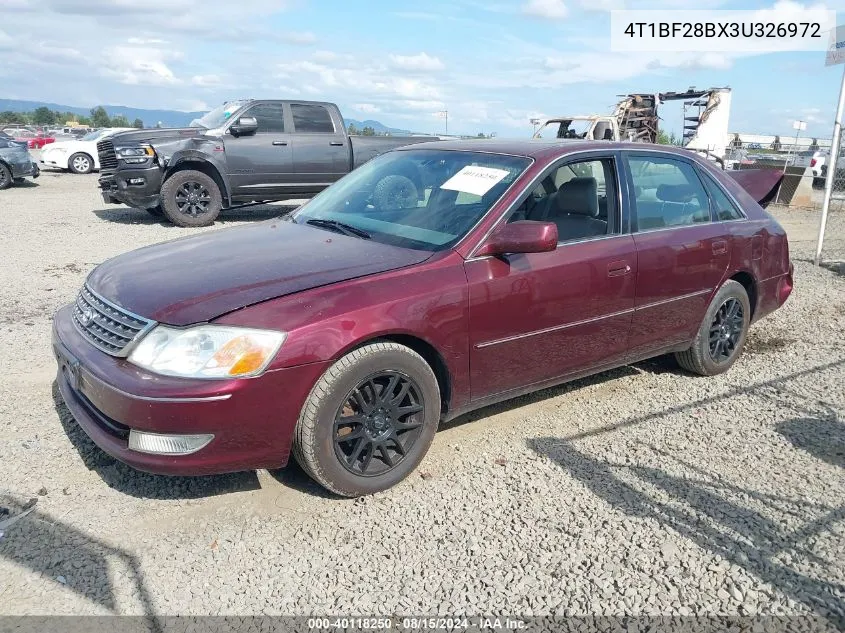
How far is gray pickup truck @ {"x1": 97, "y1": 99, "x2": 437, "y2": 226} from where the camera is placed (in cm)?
1062

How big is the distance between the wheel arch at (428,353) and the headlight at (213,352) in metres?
0.35

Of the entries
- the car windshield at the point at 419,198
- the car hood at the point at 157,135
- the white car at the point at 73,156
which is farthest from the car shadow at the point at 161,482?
the white car at the point at 73,156

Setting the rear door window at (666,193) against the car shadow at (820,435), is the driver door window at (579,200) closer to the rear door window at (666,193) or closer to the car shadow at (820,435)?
the rear door window at (666,193)

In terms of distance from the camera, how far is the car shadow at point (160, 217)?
11.6m

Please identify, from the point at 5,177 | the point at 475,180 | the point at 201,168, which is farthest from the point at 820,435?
the point at 5,177

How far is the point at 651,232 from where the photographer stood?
4230 mm

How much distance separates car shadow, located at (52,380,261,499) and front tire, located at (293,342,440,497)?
463 mm

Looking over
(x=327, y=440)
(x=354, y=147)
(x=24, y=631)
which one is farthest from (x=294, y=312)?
(x=354, y=147)

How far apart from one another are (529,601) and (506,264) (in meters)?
1.65

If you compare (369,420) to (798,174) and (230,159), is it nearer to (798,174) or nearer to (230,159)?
(230,159)

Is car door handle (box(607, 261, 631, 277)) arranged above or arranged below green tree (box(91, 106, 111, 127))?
below

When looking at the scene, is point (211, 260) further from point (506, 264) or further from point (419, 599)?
point (419, 599)

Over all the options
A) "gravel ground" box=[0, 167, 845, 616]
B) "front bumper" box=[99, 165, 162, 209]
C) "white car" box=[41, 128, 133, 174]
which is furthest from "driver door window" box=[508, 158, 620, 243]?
"white car" box=[41, 128, 133, 174]

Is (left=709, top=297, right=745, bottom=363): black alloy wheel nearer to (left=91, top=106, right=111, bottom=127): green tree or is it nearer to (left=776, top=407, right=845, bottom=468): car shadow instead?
(left=776, top=407, right=845, bottom=468): car shadow
